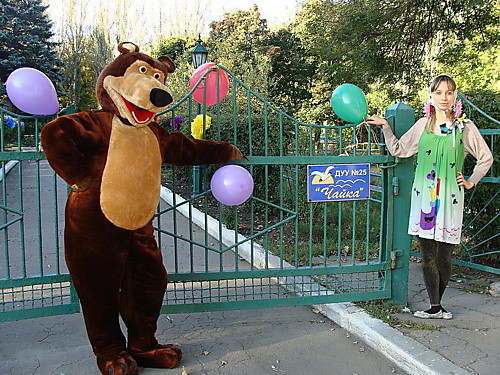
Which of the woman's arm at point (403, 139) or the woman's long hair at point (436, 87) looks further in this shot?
the woman's arm at point (403, 139)

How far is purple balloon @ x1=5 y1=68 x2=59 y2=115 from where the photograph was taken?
2.96 m

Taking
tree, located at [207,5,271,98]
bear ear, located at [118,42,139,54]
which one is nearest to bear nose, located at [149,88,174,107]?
bear ear, located at [118,42,139,54]

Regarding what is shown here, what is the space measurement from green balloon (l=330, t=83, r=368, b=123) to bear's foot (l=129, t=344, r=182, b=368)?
7.34ft

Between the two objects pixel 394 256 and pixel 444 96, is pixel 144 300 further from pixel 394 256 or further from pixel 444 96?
pixel 444 96

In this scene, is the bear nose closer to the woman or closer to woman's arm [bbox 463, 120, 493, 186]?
the woman

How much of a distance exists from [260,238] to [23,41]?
23.1 m

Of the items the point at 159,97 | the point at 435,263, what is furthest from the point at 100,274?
the point at 435,263

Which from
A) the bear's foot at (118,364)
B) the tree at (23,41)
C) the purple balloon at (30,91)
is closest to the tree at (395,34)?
the purple balloon at (30,91)

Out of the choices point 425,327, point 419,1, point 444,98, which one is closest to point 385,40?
point 419,1

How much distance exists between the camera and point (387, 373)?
10.4 feet

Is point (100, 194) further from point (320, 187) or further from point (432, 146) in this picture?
point (432, 146)

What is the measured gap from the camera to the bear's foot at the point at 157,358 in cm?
313

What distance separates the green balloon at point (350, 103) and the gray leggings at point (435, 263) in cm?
115

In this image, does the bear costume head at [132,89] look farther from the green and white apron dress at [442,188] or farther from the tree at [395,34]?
the tree at [395,34]
